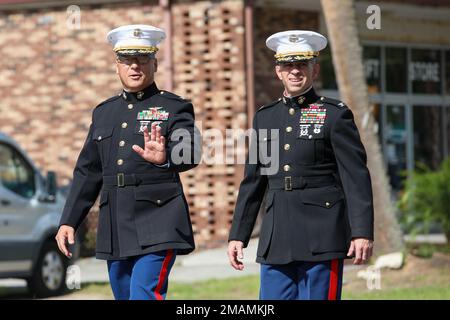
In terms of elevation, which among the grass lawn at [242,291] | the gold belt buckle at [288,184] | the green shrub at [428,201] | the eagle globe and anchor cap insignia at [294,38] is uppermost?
the eagle globe and anchor cap insignia at [294,38]

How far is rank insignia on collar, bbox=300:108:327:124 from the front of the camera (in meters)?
6.23

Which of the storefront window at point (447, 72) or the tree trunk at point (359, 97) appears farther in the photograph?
the storefront window at point (447, 72)

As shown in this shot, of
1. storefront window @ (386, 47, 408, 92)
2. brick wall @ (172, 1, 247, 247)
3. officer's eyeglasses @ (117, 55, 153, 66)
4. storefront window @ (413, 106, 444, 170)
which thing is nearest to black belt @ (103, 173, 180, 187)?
Result: officer's eyeglasses @ (117, 55, 153, 66)

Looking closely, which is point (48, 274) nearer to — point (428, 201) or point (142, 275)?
point (428, 201)

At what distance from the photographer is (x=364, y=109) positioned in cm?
1344

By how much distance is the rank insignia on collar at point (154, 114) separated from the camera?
258 inches

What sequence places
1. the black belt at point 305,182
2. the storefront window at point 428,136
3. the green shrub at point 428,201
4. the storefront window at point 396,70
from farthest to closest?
the storefront window at point 428,136 < the storefront window at point 396,70 < the green shrub at point 428,201 < the black belt at point 305,182

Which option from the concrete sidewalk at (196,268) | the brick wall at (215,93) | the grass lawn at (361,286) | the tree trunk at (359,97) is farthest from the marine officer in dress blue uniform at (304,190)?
the brick wall at (215,93)

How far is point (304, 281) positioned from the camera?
19.9 feet

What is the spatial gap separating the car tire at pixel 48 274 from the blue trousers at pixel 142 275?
6.43 m

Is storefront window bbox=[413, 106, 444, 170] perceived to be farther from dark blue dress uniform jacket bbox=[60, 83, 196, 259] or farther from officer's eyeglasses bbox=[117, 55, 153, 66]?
officer's eyeglasses bbox=[117, 55, 153, 66]

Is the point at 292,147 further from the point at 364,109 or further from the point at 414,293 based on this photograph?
the point at 364,109

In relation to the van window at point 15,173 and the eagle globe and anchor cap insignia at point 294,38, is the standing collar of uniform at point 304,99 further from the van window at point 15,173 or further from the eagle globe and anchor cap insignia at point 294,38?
the van window at point 15,173
